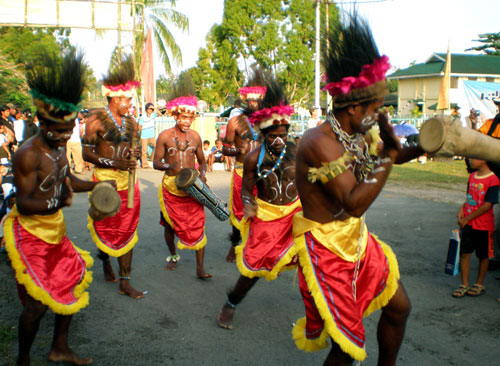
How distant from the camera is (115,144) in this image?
5188 mm

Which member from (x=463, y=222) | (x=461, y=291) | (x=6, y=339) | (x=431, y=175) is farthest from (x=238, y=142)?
(x=431, y=175)

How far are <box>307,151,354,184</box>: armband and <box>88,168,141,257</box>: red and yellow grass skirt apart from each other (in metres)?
3.16

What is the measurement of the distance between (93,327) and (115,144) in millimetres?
2026

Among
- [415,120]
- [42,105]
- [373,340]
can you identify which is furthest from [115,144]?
[415,120]

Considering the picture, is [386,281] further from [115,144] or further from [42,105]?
[115,144]

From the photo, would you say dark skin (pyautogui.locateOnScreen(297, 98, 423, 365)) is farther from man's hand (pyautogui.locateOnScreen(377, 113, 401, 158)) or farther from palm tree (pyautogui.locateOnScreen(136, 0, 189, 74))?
palm tree (pyautogui.locateOnScreen(136, 0, 189, 74))

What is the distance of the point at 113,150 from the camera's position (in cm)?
518

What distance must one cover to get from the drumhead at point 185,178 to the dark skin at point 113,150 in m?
0.61

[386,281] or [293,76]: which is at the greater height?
[293,76]

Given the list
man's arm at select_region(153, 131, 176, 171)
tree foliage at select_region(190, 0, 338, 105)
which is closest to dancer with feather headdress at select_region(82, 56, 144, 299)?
man's arm at select_region(153, 131, 176, 171)

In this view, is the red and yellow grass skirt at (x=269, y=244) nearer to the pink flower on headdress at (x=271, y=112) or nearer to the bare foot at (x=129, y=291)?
the pink flower on headdress at (x=271, y=112)

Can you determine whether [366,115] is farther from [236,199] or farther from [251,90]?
[251,90]

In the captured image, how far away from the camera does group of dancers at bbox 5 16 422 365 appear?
8.64 feet

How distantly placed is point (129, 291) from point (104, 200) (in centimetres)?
174
